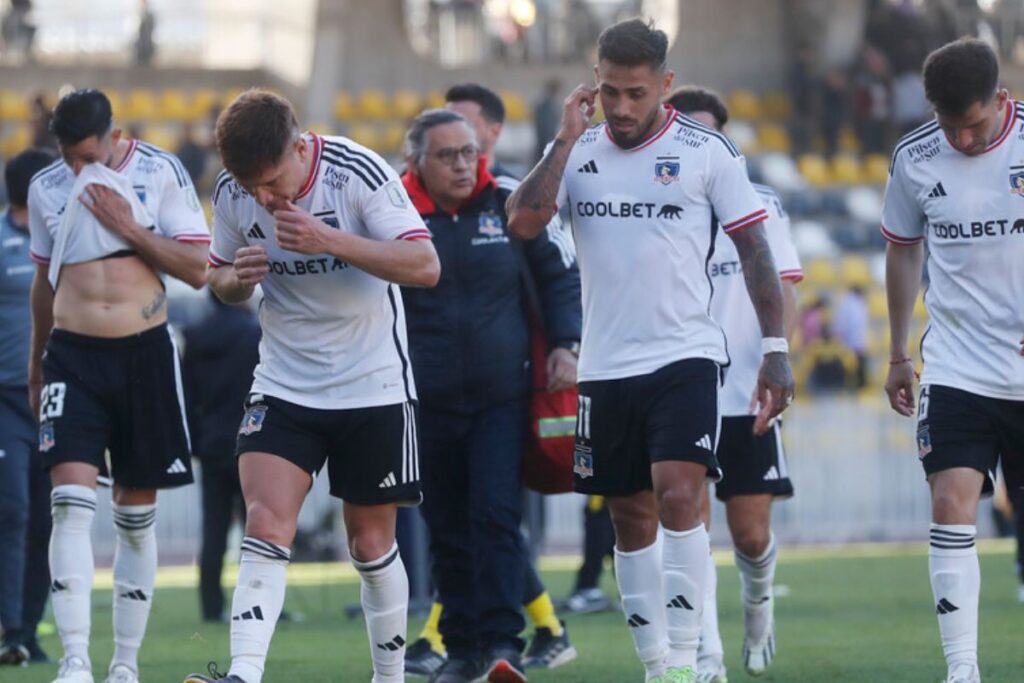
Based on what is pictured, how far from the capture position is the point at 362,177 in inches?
287

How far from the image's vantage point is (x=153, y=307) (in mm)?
8781

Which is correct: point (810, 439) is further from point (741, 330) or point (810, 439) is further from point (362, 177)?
point (362, 177)

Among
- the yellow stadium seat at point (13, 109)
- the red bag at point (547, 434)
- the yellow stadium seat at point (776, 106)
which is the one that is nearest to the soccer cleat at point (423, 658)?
the red bag at point (547, 434)

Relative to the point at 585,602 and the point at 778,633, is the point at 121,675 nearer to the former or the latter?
the point at 778,633

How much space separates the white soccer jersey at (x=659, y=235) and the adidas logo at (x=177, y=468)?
1.86 meters

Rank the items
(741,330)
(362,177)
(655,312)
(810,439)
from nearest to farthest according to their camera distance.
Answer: (362,177) → (655,312) → (741,330) → (810,439)

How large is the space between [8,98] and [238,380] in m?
18.2

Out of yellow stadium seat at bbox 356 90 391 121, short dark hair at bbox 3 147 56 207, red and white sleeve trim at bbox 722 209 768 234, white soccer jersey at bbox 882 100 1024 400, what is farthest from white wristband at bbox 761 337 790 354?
yellow stadium seat at bbox 356 90 391 121

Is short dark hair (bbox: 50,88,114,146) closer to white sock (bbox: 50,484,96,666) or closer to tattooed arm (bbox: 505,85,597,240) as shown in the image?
white sock (bbox: 50,484,96,666)

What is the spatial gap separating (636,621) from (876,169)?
23.8m

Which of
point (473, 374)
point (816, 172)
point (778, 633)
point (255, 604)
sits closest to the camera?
point (255, 604)

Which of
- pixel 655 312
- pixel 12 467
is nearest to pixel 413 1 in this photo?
pixel 12 467

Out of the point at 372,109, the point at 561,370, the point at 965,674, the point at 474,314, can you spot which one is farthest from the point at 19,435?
the point at 372,109

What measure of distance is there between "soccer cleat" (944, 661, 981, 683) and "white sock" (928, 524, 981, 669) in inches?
0.6
